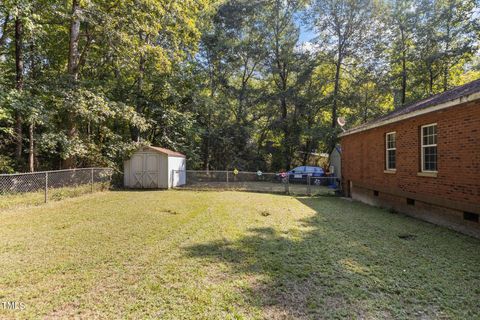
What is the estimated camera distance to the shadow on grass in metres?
2.92

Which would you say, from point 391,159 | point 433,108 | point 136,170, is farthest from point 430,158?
point 136,170

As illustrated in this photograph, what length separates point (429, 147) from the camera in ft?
24.7

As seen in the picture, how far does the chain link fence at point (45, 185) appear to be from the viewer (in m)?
8.17

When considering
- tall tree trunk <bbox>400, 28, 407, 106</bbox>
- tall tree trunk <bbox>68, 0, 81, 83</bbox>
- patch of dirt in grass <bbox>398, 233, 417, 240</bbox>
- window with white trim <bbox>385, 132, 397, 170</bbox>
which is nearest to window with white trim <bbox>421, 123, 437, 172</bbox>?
window with white trim <bbox>385, 132, 397, 170</bbox>

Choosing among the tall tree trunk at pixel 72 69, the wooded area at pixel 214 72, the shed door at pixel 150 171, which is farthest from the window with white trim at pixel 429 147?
the tall tree trunk at pixel 72 69

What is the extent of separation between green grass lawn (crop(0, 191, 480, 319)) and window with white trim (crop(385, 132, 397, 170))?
3.19 metres

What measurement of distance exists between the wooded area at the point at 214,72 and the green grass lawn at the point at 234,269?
294 inches

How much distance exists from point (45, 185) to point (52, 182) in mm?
651

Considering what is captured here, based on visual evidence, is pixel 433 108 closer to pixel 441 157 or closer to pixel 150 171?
pixel 441 157

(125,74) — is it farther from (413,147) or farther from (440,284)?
(440,284)

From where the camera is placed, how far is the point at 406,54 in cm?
1970

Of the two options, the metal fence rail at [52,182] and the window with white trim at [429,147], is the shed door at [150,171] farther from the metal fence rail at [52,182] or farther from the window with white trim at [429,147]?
the window with white trim at [429,147]

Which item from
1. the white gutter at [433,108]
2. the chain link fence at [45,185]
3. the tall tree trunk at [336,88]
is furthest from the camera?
the tall tree trunk at [336,88]

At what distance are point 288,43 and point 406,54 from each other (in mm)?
9918
